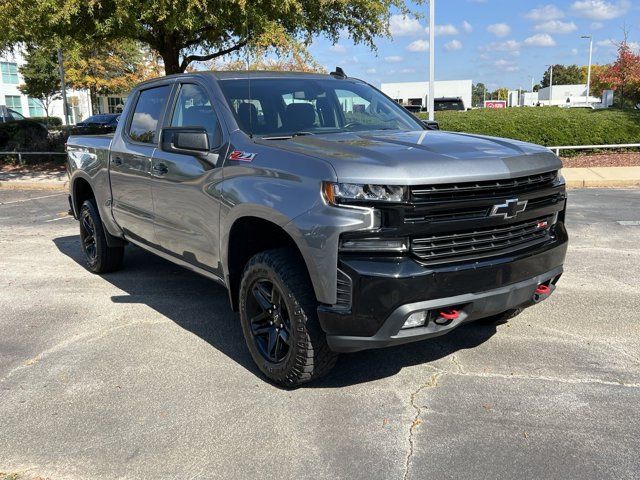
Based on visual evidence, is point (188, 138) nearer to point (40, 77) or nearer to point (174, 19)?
point (174, 19)

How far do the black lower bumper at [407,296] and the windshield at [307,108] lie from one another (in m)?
1.46

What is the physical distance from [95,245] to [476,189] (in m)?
4.67

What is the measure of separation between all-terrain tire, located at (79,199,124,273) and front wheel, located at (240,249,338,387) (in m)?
3.06

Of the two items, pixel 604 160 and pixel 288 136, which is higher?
pixel 288 136

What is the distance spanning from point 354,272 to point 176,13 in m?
10.5

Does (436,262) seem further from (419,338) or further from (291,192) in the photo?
(291,192)

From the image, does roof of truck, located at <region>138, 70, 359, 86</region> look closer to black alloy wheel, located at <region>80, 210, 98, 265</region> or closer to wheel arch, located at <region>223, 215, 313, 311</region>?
wheel arch, located at <region>223, 215, 313, 311</region>

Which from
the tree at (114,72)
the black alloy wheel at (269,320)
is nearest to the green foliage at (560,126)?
the black alloy wheel at (269,320)

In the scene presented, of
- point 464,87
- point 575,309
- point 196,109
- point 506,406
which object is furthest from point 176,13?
point 464,87

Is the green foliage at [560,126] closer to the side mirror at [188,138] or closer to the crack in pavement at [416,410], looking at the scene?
the crack in pavement at [416,410]

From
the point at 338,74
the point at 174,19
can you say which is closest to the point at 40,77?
the point at 174,19

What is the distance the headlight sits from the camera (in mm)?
3078

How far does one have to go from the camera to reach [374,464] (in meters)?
2.94

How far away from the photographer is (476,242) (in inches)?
130
